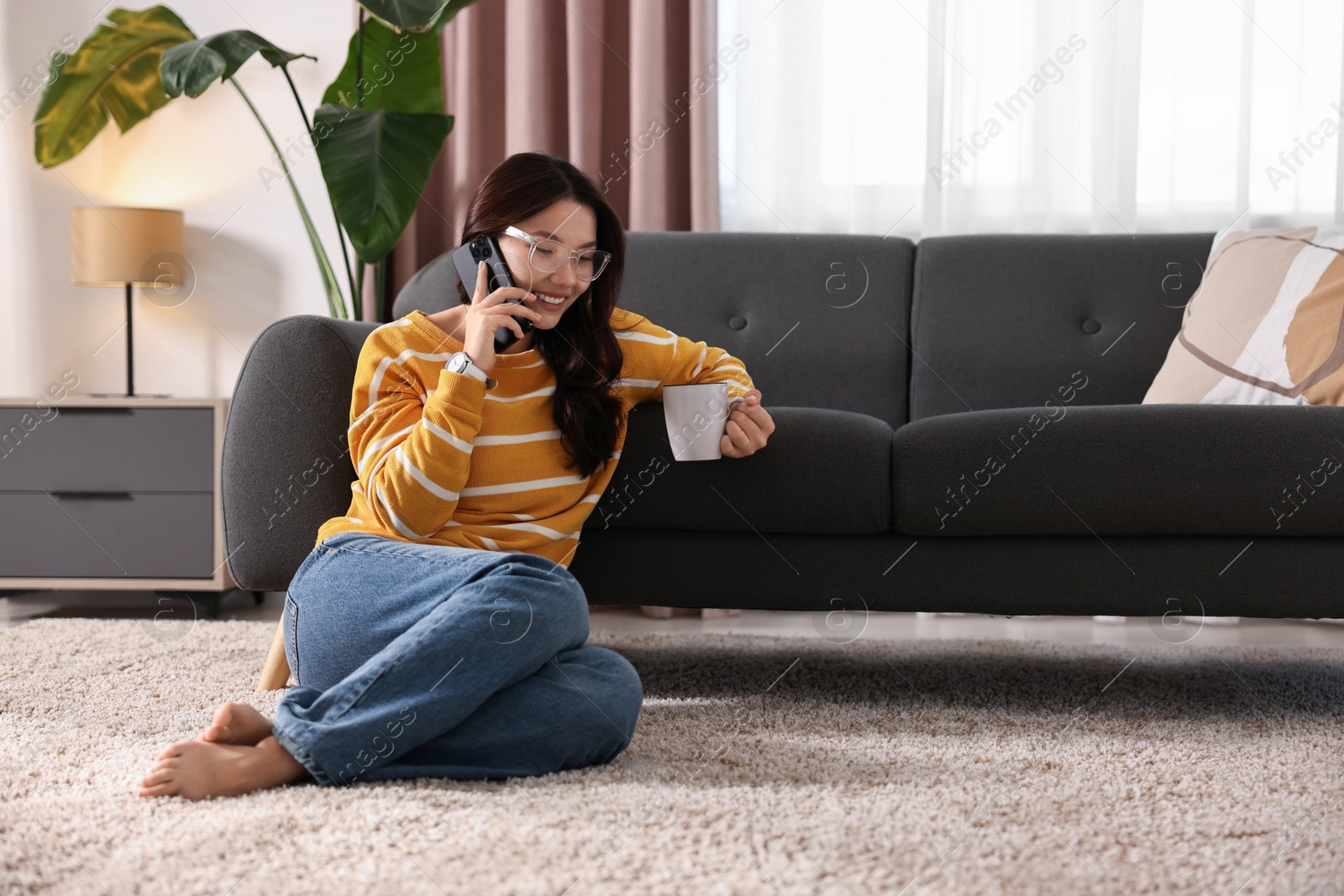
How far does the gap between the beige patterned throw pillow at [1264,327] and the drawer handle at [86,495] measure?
1993mm

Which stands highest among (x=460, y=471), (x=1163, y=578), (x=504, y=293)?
(x=504, y=293)

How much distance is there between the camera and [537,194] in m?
1.19

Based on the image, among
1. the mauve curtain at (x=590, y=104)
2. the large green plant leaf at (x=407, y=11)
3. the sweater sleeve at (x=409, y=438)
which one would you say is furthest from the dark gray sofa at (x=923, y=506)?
the mauve curtain at (x=590, y=104)

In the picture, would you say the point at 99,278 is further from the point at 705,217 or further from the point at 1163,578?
the point at 1163,578

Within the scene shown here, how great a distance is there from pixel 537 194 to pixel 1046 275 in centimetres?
118

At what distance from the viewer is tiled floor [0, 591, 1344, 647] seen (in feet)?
6.96

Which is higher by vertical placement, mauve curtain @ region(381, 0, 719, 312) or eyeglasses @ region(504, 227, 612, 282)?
mauve curtain @ region(381, 0, 719, 312)

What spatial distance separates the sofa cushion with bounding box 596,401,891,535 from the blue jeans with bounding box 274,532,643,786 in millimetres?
310

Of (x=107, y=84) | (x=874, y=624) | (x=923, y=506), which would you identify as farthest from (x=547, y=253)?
(x=107, y=84)

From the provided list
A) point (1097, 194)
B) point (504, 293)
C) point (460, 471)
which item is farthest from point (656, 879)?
point (1097, 194)

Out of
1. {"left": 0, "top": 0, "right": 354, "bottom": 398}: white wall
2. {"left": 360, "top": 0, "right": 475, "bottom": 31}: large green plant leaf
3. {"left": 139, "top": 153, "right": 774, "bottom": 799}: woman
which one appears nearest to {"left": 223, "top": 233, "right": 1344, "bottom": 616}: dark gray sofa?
{"left": 139, "top": 153, "right": 774, "bottom": 799}: woman

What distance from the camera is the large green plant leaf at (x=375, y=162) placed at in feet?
7.39

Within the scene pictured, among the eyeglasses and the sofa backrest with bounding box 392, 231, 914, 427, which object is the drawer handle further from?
the eyeglasses

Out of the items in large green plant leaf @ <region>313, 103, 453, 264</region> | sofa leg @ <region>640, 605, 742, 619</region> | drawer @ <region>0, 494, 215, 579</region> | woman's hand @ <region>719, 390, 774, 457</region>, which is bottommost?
sofa leg @ <region>640, 605, 742, 619</region>
